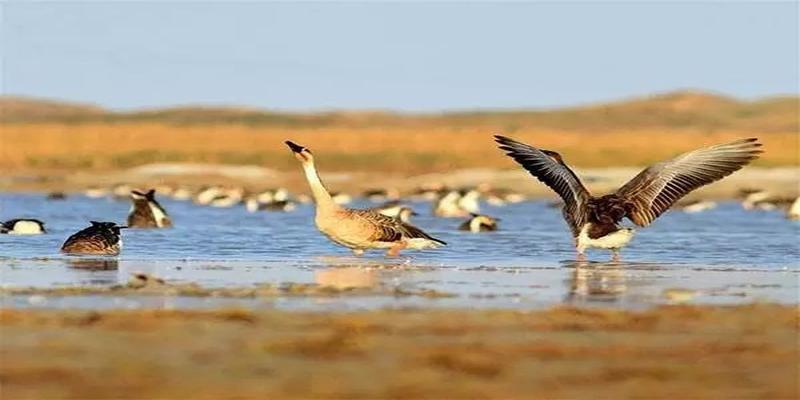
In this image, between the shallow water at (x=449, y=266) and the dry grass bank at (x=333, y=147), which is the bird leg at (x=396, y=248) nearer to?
the shallow water at (x=449, y=266)

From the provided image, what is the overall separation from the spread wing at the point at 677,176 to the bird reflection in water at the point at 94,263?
5492 millimetres

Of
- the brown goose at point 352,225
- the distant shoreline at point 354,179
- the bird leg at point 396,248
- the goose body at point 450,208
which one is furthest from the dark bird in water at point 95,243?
the distant shoreline at point 354,179

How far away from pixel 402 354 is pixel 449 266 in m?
7.39

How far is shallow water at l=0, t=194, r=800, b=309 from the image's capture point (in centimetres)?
1334

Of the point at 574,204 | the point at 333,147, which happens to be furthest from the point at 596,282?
the point at 333,147

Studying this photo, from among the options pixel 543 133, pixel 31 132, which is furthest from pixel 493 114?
pixel 31 132

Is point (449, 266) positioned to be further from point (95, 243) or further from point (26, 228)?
point (26, 228)

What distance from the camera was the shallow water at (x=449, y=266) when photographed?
13.3m

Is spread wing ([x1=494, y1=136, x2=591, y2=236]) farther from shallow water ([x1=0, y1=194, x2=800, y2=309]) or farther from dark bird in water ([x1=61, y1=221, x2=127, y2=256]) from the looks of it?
dark bird in water ([x1=61, y1=221, x2=127, y2=256])

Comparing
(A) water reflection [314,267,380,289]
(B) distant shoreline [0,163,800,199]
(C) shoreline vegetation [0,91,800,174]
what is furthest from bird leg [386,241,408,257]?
(C) shoreline vegetation [0,91,800,174]

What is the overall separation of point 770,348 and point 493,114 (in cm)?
11421

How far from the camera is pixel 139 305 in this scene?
12375mm

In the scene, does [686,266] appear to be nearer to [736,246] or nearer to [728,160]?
[728,160]

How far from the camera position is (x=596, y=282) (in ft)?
49.5
